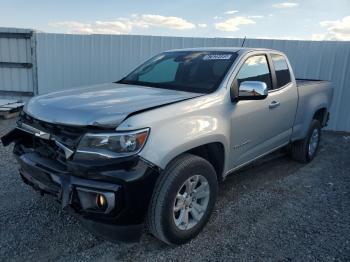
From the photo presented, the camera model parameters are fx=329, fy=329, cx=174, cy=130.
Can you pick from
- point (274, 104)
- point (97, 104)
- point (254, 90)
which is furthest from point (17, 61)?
point (254, 90)

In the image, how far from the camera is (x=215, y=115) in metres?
3.08

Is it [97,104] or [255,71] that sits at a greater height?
[255,71]

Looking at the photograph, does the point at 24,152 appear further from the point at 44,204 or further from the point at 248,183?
the point at 248,183

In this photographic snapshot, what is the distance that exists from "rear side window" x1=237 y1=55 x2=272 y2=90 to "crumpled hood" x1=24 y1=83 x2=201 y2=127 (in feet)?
2.50

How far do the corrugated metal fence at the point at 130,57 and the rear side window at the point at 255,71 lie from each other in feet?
13.4

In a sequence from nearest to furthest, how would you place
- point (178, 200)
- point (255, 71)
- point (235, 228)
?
point (178, 200), point (235, 228), point (255, 71)

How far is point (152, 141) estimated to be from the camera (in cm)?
248

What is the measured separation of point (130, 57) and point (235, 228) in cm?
650

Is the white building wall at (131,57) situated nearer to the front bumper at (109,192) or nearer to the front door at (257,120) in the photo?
the front door at (257,120)

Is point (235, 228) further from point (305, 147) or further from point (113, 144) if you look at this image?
point (305, 147)

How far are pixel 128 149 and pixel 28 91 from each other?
8.24m

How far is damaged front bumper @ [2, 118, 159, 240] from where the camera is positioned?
7.77 ft

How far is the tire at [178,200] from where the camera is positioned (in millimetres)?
2600

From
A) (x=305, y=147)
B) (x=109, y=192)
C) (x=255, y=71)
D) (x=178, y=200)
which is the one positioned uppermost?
(x=255, y=71)
